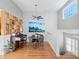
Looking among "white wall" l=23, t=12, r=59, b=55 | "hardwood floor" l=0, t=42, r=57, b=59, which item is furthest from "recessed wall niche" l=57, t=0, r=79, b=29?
"white wall" l=23, t=12, r=59, b=55

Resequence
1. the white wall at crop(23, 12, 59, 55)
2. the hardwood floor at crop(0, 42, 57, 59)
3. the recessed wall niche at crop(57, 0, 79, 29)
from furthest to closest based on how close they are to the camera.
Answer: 1. the white wall at crop(23, 12, 59, 55)
2. the recessed wall niche at crop(57, 0, 79, 29)
3. the hardwood floor at crop(0, 42, 57, 59)

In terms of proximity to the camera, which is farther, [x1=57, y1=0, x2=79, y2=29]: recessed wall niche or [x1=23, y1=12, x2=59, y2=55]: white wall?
[x1=23, y1=12, x2=59, y2=55]: white wall

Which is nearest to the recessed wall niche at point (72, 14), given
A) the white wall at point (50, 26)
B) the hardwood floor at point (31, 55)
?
A: the hardwood floor at point (31, 55)

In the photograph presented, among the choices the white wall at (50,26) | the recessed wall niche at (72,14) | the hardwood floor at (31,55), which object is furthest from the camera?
the white wall at (50,26)

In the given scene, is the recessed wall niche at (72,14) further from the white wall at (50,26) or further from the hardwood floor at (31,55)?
the white wall at (50,26)

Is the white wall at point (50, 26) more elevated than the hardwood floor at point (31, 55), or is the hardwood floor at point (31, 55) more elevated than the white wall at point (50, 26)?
the white wall at point (50, 26)

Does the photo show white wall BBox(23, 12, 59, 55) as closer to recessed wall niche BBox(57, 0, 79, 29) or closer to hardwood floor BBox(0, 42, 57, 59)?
recessed wall niche BBox(57, 0, 79, 29)

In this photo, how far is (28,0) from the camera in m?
8.50

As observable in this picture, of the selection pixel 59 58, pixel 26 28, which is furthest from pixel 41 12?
pixel 59 58

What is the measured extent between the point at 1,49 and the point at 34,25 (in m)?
6.72

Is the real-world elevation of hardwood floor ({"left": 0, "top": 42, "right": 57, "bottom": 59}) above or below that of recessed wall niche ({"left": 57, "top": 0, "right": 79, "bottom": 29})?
below

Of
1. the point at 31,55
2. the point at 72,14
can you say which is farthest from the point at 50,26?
the point at 31,55

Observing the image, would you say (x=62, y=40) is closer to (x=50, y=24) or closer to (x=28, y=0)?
(x=28, y=0)

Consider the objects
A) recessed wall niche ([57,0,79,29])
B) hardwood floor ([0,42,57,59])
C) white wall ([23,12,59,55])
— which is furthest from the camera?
white wall ([23,12,59,55])
